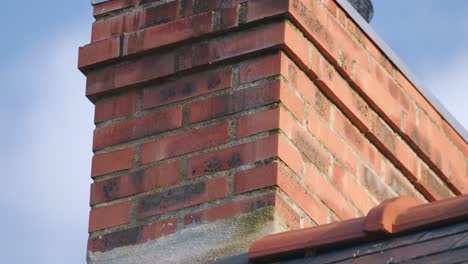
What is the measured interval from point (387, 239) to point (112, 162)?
52.9 inches

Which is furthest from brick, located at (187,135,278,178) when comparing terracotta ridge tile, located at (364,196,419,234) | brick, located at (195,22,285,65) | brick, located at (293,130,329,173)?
terracotta ridge tile, located at (364,196,419,234)

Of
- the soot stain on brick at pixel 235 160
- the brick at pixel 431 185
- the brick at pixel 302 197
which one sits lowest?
the brick at pixel 302 197

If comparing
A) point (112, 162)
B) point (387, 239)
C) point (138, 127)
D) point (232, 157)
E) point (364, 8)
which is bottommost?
point (387, 239)

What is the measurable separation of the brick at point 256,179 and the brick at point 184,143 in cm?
17

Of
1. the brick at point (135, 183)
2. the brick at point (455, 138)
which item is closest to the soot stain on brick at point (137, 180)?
the brick at point (135, 183)

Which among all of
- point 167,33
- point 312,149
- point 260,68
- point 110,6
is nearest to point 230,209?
point 312,149

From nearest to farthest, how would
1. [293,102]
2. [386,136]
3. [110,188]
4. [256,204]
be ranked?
[256,204] → [293,102] → [110,188] → [386,136]

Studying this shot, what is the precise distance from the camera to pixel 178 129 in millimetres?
4637

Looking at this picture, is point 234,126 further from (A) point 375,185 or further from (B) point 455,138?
(B) point 455,138

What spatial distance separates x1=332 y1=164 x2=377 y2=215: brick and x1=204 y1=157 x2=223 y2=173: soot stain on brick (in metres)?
0.41

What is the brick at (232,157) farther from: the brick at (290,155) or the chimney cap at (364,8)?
the chimney cap at (364,8)

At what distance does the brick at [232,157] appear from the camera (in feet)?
14.5

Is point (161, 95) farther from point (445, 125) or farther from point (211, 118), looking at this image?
point (445, 125)

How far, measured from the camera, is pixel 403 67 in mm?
5223
